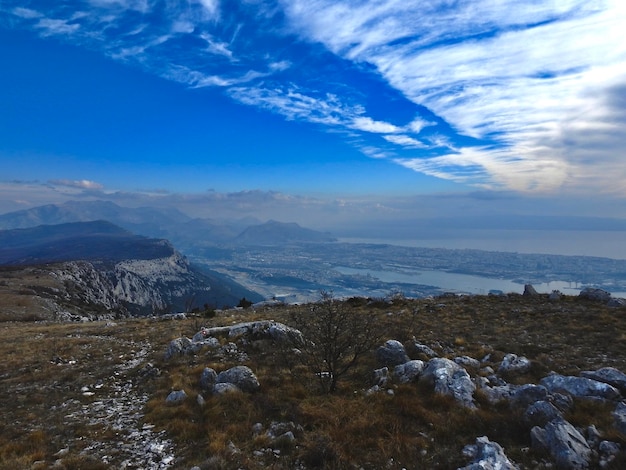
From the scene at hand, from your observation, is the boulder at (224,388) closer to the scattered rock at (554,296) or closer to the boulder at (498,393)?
the boulder at (498,393)

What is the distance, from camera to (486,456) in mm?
7082

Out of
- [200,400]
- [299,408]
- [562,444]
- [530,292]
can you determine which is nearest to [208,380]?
[200,400]

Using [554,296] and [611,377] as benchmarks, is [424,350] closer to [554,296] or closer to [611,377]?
[611,377]

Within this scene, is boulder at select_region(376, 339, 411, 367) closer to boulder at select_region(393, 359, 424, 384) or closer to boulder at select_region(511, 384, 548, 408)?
boulder at select_region(393, 359, 424, 384)

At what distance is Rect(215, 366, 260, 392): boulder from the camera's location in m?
12.1

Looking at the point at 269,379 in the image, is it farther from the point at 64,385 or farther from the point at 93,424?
the point at 64,385

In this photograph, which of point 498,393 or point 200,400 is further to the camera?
point 200,400

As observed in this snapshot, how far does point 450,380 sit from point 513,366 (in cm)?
358

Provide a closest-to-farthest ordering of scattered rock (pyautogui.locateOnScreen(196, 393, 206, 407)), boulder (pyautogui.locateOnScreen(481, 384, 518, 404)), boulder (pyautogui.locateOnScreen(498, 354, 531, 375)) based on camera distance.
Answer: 1. boulder (pyautogui.locateOnScreen(481, 384, 518, 404))
2. scattered rock (pyautogui.locateOnScreen(196, 393, 206, 407))
3. boulder (pyautogui.locateOnScreen(498, 354, 531, 375))

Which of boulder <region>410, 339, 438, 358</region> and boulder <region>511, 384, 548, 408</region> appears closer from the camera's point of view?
boulder <region>511, 384, 548, 408</region>

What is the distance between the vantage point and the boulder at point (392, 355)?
560 inches

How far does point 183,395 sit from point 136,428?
1784 millimetres

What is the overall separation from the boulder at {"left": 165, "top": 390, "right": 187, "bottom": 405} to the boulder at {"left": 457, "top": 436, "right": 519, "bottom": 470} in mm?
8910

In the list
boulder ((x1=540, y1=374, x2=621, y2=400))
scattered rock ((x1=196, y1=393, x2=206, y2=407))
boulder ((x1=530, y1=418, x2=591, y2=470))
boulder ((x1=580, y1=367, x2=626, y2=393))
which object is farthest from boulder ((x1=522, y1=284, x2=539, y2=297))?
scattered rock ((x1=196, y1=393, x2=206, y2=407))
